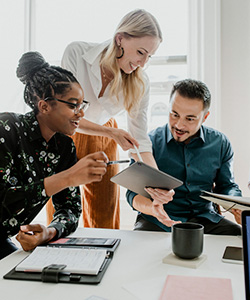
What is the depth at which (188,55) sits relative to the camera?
8.69ft

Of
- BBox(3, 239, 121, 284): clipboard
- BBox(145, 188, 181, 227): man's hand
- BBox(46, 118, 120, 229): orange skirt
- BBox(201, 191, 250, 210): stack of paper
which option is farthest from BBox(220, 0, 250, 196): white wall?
BBox(3, 239, 121, 284): clipboard

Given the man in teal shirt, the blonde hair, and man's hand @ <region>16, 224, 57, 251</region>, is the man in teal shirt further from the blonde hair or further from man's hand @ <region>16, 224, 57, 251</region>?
man's hand @ <region>16, 224, 57, 251</region>

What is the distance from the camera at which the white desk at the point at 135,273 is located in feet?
2.64

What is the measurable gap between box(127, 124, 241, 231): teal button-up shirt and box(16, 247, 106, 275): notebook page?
0.71m

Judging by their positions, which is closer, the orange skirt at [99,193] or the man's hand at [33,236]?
the man's hand at [33,236]

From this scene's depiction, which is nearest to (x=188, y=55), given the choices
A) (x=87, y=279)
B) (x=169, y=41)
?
(x=169, y=41)

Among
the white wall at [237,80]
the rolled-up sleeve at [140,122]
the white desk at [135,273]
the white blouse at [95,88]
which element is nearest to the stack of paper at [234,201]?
the white desk at [135,273]

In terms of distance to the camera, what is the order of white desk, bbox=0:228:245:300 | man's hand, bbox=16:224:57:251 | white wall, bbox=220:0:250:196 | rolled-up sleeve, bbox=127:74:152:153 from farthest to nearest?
1. white wall, bbox=220:0:250:196
2. rolled-up sleeve, bbox=127:74:152:153
3. man's hand, bbox=16:224:57:251
4. white desk, bbox=0:228:245:300

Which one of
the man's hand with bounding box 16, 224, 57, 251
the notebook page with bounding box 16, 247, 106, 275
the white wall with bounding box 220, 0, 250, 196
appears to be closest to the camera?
the notebook page with bounding box 16, 247, 106, 275

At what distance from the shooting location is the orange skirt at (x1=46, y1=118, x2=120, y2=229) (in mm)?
1959

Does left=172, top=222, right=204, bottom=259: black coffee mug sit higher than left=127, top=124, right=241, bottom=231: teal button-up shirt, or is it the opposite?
left=127, top=124, right=241, bottom=231: teal button-up shirt

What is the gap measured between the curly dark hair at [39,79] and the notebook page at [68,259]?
65 centimetres

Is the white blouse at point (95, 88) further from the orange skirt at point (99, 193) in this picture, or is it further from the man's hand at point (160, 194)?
the man's hand at point (160, 194)

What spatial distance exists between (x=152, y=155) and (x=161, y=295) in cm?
106
